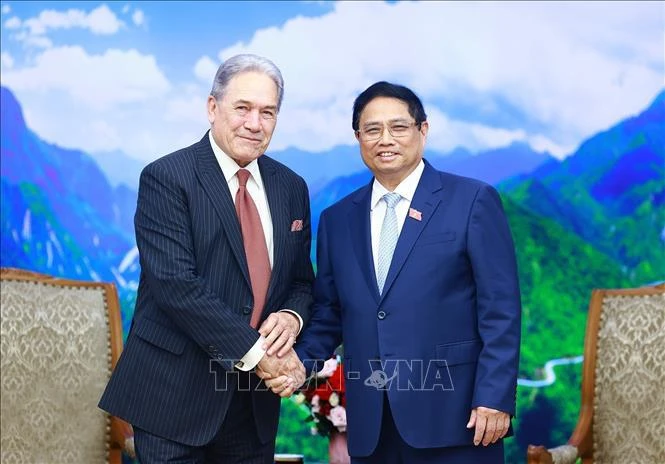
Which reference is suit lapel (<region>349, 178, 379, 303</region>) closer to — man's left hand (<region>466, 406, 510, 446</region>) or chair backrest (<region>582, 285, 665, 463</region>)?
man's left hand (<region>466, 406, 510, 446</region>)

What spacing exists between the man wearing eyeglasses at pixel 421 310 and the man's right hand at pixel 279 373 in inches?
0.7

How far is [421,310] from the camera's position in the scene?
224cm

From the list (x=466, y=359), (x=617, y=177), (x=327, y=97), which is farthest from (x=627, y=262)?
(x=466, y=359)

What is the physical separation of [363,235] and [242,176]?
1.15ft

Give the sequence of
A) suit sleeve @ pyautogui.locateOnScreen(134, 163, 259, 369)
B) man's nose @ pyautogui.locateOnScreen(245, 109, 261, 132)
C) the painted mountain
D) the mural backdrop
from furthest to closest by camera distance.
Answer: the painted mountain → the mural backdrop → man's nose @ pyautogui.locateOnScreen(245, 109, 261, 132) → suit sleeve @ pyautogui.locateOnScreen(134, 163, 259, 369)

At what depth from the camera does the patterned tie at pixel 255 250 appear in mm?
2266

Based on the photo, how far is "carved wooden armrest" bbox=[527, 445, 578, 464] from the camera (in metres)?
2.61

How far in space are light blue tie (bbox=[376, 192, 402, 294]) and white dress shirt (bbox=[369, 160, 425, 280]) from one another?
0.01 meters

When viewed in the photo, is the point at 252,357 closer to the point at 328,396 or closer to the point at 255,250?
the point at 255,250

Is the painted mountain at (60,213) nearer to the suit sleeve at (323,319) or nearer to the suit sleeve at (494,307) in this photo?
the suit sleeve at (323,319)

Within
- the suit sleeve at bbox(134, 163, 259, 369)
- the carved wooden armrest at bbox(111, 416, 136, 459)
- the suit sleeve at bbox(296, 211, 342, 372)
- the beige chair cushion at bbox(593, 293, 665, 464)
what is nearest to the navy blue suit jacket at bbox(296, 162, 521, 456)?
the suit sleeve at bbox(296, 211, 342, 372)

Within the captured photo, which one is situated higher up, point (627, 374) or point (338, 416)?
point (627, 374)

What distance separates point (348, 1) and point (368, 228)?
7.82ft

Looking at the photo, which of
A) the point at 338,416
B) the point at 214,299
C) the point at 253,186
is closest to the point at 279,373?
the point at 214,299
